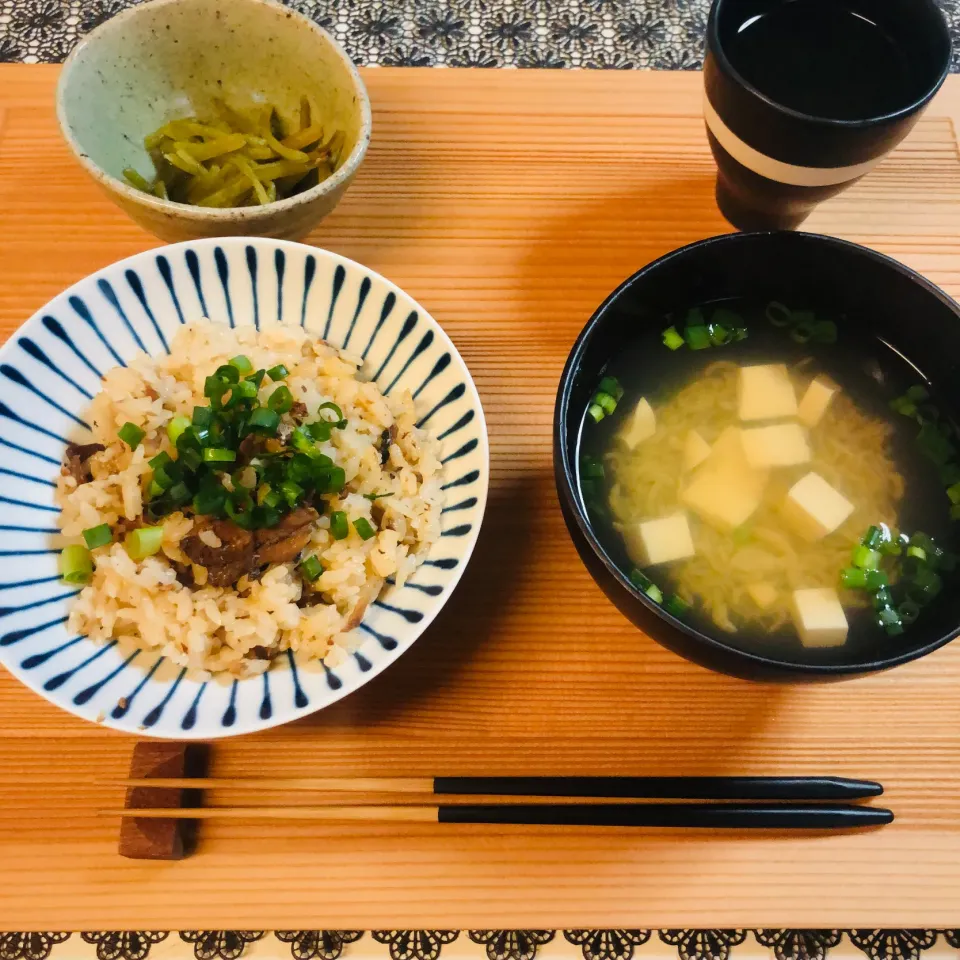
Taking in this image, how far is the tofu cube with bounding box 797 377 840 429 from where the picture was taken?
5.07 ft

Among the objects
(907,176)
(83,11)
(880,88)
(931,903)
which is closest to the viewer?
(931,903)

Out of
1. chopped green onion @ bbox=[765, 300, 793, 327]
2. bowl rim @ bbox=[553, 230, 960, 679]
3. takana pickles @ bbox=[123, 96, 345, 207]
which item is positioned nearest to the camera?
bowl rim @ bbox=[553, 230, 960, 679]

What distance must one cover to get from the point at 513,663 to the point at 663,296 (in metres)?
0.75

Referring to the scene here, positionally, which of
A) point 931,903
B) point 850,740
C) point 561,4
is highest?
point 561,4

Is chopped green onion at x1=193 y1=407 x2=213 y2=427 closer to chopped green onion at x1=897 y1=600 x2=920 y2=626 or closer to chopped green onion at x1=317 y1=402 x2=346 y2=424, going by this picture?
chopped green onion at x1=317 y1=402 x2=346 y2=424

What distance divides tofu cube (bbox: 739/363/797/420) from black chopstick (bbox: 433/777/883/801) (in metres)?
0.67

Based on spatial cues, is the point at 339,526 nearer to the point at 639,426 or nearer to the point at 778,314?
the point at 639,426

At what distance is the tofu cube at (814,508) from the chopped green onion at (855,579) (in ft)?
0.27

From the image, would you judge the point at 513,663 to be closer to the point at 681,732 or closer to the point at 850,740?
the point at 681,732

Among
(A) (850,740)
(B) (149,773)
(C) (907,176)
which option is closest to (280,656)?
(B) (149,773)

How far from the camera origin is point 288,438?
4.82 feet

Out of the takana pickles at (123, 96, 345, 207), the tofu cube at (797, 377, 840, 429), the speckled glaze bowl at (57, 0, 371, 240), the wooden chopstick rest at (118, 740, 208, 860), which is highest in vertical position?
the speckled glaze bowl at (57, 0, 371, 240)

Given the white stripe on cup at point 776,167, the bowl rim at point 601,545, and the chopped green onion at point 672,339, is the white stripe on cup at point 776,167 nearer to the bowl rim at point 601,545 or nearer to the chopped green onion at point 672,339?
the bowl rim at point 601,545

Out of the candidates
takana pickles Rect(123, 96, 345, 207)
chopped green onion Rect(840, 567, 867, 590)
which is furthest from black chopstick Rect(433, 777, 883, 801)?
takana pickles Rect(123, 96, 345, 207)
